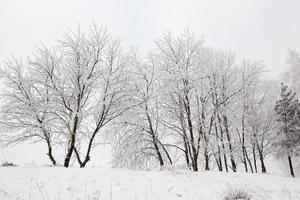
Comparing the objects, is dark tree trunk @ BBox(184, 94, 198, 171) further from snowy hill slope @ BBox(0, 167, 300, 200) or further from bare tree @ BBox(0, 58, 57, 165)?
bare tree @ BBox(0, 58, 57, 165)

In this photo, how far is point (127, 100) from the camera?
13.8 meters

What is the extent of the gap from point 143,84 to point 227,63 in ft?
26.5

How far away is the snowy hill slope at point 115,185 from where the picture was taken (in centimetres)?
645

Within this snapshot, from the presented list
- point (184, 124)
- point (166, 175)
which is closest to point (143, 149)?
point (184, 124)

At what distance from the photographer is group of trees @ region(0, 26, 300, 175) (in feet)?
39.9

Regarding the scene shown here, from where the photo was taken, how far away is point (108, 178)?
8047mm

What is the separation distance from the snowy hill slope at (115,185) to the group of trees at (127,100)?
3.54 metres

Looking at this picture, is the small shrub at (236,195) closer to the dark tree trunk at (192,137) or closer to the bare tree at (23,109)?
the dark tree trunk at (192,137)

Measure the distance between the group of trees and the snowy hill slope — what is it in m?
3.54

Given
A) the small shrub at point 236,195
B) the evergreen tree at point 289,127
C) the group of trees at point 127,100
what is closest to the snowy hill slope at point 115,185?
the small shrub at point 236,195

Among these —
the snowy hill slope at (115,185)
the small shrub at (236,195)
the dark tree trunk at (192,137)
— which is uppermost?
the dark tree trunk at (192,137)

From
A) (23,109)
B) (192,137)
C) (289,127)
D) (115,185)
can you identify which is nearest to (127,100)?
(192,137)

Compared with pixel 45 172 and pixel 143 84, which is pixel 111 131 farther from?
pixel 45 172

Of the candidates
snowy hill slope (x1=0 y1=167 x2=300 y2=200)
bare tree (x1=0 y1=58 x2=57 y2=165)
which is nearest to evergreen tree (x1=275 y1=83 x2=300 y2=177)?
snowy hill slope (x1=0 y1=167 x2=300 y2=200)
